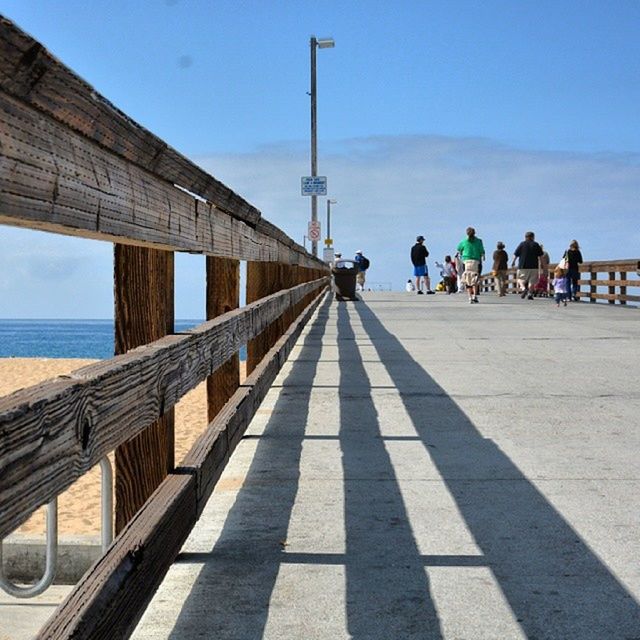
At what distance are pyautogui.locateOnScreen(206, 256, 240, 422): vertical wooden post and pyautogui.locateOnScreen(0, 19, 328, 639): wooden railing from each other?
1.89 feet

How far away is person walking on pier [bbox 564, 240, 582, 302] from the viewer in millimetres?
30047

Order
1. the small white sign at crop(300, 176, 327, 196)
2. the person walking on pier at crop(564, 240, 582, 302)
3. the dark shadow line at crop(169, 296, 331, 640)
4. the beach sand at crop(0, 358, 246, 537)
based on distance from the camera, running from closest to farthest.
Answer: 1. the dark shadow line at crop(169, 296, 331, 640)
2. the beach sand at crop(0, 358, 246, 537)
3. the person walking on pier at crop(564, 240, 582, 302)
4. the small white sign at crop(300, 176, 327, 196)

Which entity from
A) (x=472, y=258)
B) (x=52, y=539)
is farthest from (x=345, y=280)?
(x=52, y=539)

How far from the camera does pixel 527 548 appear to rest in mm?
3777

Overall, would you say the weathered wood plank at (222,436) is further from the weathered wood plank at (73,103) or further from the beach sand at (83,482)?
the beach sand at (83,482)

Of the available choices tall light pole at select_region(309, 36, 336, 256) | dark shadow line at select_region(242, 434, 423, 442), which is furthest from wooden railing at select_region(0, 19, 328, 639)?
tall light pole at select_region(309, 36, 336, 256)

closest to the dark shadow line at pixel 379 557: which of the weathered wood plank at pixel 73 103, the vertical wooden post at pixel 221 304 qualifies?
the vertical wooden post at pixel 221 304

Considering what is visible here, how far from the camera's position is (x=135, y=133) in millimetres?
2633

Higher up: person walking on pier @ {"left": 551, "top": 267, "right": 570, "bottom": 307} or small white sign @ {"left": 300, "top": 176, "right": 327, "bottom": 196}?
small white sign @ {"left": 300, "top": 176, "right": 327, "bottom": 196}

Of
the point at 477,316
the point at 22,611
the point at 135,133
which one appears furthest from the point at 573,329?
the point at 135,133

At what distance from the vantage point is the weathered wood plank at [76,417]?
1.76 m

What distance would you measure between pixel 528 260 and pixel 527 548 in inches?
1085

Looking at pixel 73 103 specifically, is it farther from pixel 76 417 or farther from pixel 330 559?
pixel 330 559

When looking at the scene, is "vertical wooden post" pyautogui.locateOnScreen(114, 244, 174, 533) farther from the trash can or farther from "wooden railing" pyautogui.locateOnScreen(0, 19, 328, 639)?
the trash can
